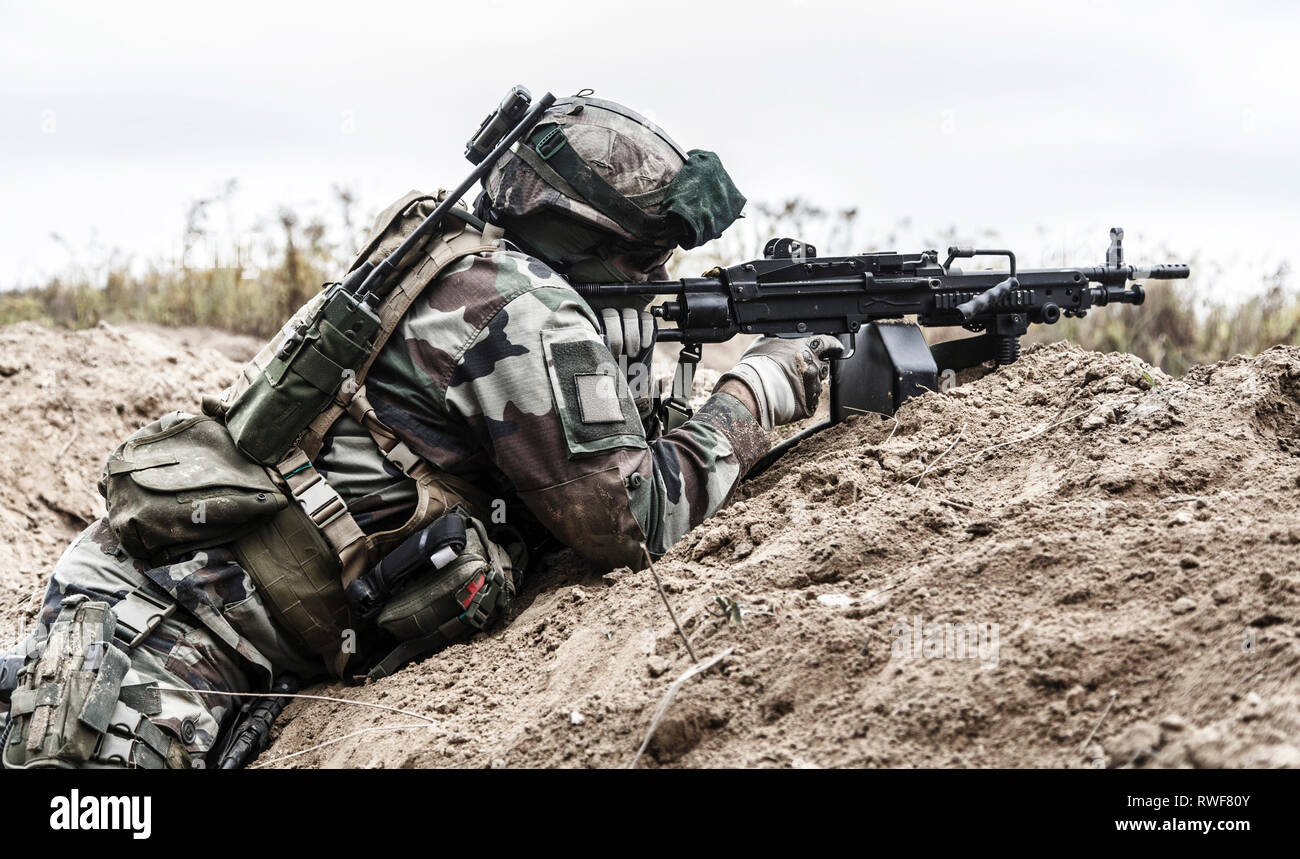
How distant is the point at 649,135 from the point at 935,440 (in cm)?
135

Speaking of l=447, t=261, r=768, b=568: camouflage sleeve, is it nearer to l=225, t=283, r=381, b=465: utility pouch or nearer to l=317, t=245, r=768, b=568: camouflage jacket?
l=317, t=245, r=768, b=568: camouflage jacket

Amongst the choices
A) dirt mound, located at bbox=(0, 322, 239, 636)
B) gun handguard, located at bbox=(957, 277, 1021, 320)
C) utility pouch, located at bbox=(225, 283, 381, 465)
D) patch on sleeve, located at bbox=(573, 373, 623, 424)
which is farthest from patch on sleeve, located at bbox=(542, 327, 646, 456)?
dirt mound, located at bbox=(0, 322, 239, 636)

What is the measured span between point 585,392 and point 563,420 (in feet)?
0.35

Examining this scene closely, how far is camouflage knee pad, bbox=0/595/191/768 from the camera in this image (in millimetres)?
2715

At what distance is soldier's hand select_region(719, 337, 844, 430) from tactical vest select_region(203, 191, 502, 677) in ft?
3.49

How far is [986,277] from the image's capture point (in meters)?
4.14

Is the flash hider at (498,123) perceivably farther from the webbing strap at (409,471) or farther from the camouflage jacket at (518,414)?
the webbing strap at (409,471)

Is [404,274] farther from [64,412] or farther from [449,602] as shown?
[64,412]

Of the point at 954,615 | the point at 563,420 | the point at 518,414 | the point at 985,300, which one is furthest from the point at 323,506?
the point at 985,300

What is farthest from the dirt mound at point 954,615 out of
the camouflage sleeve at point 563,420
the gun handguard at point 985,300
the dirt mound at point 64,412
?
the dirt mound at point 64,412

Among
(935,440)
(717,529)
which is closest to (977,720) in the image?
(717,529)

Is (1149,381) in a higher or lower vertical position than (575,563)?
higher

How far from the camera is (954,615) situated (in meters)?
2.27

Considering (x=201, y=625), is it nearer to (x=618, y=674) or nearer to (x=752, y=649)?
Result: (x=618, y=674)
